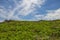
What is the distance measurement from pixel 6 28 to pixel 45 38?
50.1 feet

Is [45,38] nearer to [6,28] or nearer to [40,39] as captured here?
[40,39]

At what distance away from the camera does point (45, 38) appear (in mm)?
31281

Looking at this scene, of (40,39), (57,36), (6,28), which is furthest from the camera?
(6,28)

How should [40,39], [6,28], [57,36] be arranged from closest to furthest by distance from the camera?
[40,39]
[57,36]
[6,28]

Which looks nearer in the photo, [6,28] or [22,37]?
[22,37]

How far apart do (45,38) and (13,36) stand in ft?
21.7

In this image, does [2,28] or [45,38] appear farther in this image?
[2,28]

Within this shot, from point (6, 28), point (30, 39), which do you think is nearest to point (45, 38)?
point (30, 39)

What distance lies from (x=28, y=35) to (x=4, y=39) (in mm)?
5076

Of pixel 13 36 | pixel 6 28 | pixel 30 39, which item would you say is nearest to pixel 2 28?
pixel 6 28

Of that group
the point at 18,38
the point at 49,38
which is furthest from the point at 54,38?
the point at 18,38

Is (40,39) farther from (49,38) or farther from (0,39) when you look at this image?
(0,39)

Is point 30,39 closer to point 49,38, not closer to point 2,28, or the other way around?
point 49,38

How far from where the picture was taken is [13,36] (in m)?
34.3
